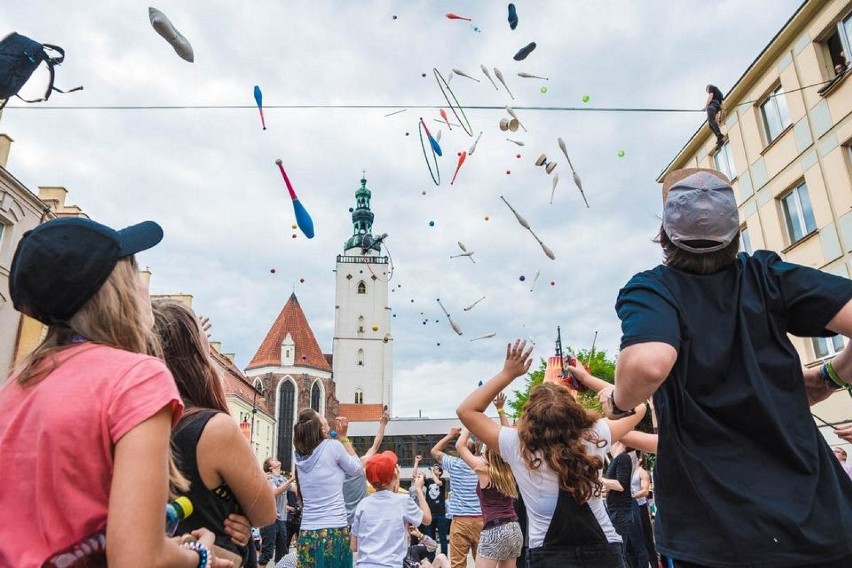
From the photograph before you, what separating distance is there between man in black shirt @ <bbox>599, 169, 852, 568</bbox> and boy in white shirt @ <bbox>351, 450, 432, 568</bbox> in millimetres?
3727

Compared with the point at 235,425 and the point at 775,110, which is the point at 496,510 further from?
the point at 775,110

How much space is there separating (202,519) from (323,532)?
156 inches

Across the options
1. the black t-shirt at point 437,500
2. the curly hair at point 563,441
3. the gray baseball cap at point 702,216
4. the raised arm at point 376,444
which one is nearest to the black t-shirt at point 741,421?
the gray baseball cap at point 702,216

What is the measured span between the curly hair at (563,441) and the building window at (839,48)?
1427cm

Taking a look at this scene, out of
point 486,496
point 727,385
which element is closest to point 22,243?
point 727,385

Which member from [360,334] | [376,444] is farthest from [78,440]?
[360,334]

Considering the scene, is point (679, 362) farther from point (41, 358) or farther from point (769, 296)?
point (41, 358)

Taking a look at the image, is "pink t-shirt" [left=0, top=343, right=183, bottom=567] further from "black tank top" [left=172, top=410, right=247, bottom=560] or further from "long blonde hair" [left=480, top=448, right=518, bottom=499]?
"long blonde hair" [left=480, top=448, right=518, bottom=499]

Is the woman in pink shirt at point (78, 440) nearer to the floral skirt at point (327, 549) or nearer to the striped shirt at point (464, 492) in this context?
the floral skirt at point (327, 549)

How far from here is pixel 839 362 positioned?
1948 mm

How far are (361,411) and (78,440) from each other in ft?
238

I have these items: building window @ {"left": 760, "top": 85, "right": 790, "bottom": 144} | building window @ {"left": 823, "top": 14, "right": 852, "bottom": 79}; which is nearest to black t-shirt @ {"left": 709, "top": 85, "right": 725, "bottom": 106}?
building window @ {"left": 823, "top": 14, "right": 852, "bottom": 79}

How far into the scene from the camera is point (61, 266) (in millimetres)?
1461

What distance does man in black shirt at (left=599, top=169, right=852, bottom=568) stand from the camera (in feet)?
5.48
